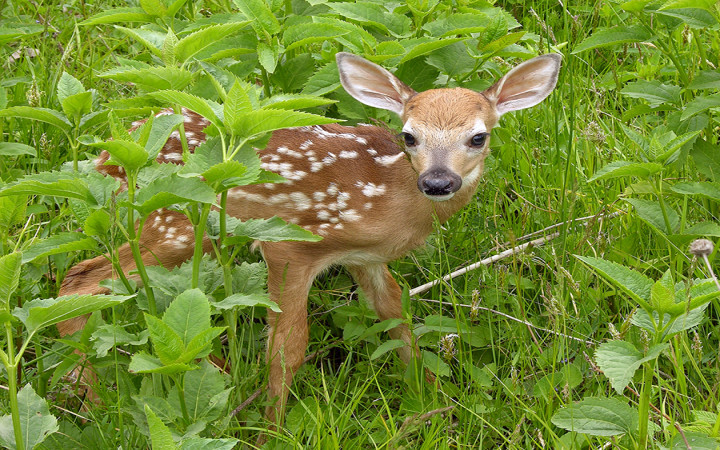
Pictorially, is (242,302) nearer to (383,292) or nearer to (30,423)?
(30,423)

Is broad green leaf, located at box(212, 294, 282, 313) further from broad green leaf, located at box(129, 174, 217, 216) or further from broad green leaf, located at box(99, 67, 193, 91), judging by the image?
broad green leaf, located at box(99, 67, 193, 91)

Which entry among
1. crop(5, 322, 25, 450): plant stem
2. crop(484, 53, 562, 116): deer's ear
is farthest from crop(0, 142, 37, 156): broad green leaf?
crop(484, 53, 562, 116): deer's ear

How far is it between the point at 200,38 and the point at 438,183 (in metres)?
1.01

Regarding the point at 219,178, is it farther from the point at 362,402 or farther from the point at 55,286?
the point at 55,286

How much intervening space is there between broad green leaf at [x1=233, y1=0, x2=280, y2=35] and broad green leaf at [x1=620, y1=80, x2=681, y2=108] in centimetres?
135

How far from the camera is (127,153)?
2285mm

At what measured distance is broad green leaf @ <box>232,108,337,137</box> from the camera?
2305mm

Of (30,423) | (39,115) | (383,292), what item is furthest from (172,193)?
(383,292)

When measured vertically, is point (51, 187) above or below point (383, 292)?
above

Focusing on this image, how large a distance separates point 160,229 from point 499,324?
4.31 feet

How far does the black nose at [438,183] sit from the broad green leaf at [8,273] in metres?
1.46

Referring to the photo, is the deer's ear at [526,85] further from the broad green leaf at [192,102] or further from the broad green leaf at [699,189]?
the broad green leaf at [192,102]

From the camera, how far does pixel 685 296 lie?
2.18 meters

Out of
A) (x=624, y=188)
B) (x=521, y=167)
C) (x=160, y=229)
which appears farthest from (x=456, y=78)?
(x=160, y=229)
